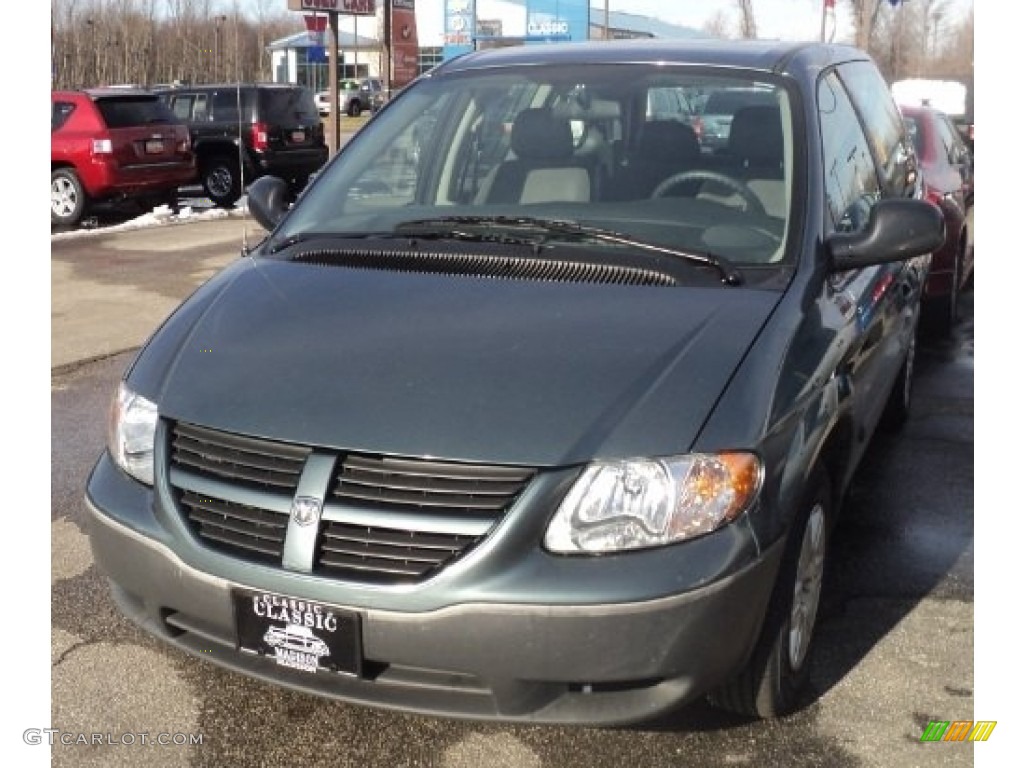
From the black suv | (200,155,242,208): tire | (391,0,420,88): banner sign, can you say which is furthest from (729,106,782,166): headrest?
(200,155,242,208): tire

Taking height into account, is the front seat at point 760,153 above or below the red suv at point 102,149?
below

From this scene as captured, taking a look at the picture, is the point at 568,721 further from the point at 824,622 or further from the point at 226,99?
the point at 226,99

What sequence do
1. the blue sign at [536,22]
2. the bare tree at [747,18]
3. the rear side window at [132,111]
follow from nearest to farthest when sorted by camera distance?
the rear side window at [132,111]
the bare tree at [747,18]
the blue sign at [536,22]

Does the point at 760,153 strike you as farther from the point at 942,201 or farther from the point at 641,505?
the point at 942,201

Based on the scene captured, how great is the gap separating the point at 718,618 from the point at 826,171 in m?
1.77

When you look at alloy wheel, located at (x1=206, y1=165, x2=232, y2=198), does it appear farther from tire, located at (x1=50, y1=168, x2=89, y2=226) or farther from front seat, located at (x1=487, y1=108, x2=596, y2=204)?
front seat, located at (x1=487, y1=108, x2=596, y2=204)

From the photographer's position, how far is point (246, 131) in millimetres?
18047

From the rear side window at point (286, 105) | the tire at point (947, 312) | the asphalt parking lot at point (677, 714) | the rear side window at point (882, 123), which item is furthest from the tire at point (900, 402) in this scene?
the rear side window at point (286, 105)

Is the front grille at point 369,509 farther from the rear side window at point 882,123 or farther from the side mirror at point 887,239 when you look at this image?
the rear side window at point 882,123

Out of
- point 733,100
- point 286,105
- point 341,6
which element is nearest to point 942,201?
point 733,100

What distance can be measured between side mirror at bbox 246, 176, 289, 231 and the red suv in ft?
36.0

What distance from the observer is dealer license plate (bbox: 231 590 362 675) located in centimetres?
251

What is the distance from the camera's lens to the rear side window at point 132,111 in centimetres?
1459

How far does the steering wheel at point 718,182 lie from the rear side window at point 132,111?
12.4m
